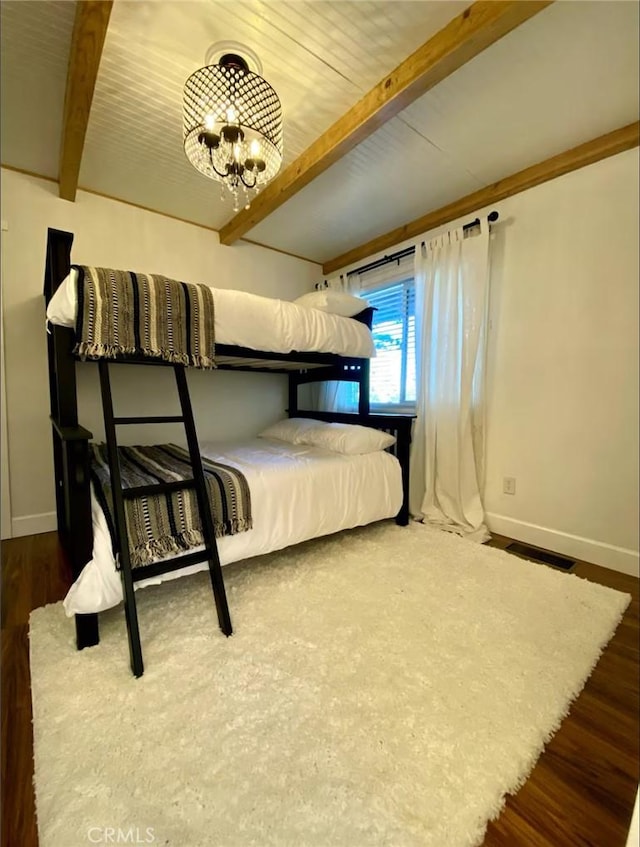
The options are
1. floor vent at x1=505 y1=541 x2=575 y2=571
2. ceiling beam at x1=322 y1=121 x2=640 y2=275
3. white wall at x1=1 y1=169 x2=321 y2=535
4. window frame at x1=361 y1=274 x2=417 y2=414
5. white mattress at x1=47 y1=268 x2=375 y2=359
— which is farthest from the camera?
window frame at x1=361 y1=274 x2=417 y2=414

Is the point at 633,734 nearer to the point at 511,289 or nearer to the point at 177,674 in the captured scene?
the point at 177,674

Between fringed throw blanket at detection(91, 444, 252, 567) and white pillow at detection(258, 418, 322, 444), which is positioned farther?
white pillow at detection(258, 418, 322, 444)

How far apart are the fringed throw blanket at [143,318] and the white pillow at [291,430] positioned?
1156mm

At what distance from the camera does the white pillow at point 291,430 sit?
273cm

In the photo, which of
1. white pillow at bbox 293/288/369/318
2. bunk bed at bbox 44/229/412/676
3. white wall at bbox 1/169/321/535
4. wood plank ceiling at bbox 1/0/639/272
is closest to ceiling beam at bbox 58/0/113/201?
wood plank ceiling at bbox 1/0/639/272

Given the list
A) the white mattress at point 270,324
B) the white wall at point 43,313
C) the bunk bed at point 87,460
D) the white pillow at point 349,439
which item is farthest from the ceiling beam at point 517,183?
the bunk bed at point 87,460

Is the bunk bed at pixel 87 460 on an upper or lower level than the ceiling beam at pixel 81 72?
lower

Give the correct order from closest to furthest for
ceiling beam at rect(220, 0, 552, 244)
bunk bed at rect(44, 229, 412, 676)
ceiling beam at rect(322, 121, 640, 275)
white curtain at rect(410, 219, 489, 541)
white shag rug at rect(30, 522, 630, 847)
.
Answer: white shag rug at rect(30, 522, 630, 847) < ceiling beam at rect(220, 0, 552, 244) < bunk bed at rect(44, 229, 412, 676) < ceiling beam at rect(322, 121, 640, 275) < white curtain at rect(410, 219, 489, 541)

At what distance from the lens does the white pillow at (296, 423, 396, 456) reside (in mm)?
2322

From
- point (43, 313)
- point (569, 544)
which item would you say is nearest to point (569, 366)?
point (569, 544)

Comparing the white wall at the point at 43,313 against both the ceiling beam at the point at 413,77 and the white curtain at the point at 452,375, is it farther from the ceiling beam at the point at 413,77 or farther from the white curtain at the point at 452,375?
the white curtain at the point at 452,375

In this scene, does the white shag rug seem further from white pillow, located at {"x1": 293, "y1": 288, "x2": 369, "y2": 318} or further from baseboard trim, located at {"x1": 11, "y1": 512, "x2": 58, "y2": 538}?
white pillow, located at {"x1": 293, "y1": 288, "x2": 369, "y2": 318}

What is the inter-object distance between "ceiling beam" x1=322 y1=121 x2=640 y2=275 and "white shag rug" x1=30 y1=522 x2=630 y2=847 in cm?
234

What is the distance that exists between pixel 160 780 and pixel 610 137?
10.8ft
